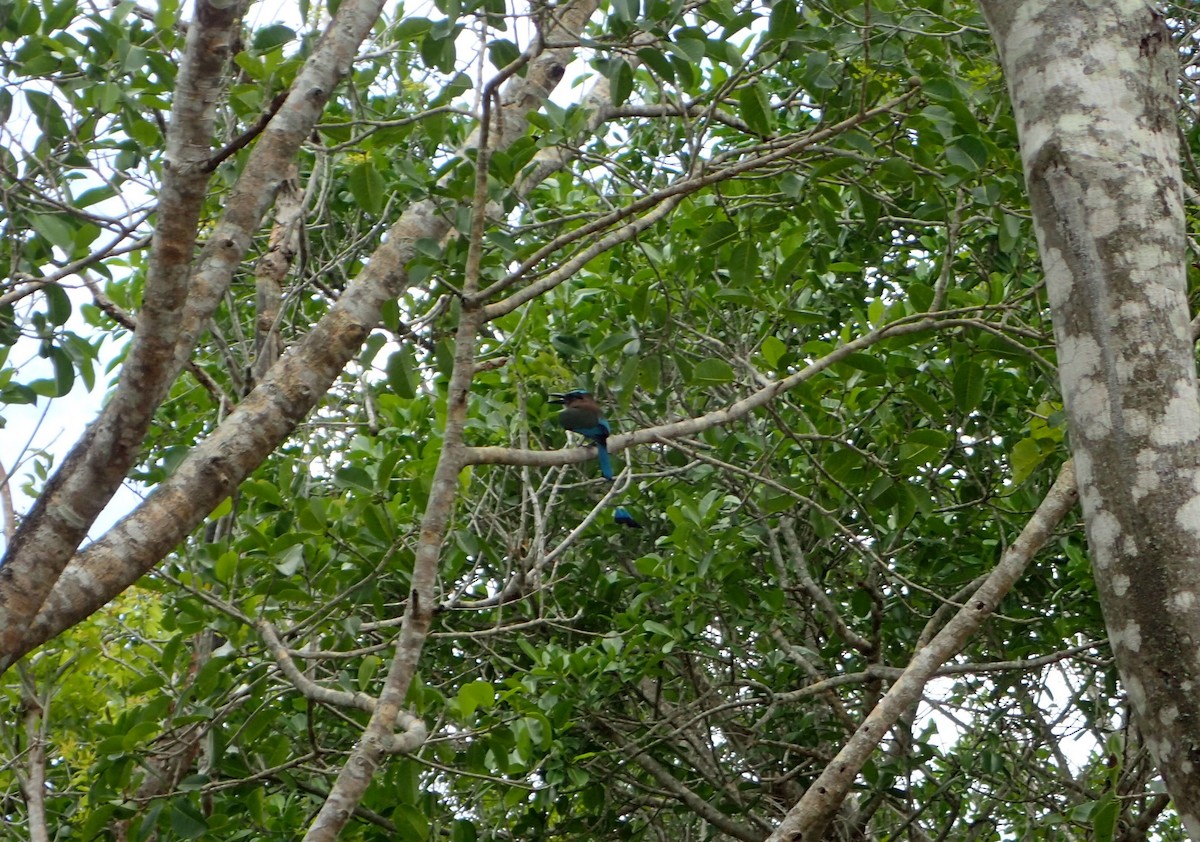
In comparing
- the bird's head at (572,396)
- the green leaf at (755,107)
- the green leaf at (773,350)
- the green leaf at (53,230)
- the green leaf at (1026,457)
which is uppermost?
the green leaf at (755,107)

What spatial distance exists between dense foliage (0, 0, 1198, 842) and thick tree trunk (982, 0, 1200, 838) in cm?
152

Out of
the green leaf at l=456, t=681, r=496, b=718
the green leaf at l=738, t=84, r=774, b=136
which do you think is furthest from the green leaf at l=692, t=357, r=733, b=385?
the green leaf at l=456, t=681, r=496, b=718

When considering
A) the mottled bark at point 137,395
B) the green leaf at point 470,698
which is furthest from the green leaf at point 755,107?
the green leaf at point 470,698

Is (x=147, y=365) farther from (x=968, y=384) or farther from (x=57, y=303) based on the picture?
(x=968, y=384)

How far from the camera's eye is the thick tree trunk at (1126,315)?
4.57ft

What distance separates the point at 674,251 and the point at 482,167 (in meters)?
1.88

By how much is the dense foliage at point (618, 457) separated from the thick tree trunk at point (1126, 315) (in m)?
1.52

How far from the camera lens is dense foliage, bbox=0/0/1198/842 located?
3.62 meters

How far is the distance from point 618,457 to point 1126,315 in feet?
14.0

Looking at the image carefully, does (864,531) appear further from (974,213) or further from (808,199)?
(808,199)

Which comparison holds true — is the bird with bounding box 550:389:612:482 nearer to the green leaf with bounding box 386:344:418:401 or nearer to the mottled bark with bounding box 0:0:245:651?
the green leaf with bounding box 386:344:418:401

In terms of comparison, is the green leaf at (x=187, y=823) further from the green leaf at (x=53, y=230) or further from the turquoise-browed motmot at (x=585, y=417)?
the turquoise-browed motmot at (x=585, y=417)

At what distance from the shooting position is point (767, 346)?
409cm

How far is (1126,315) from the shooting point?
156cm
